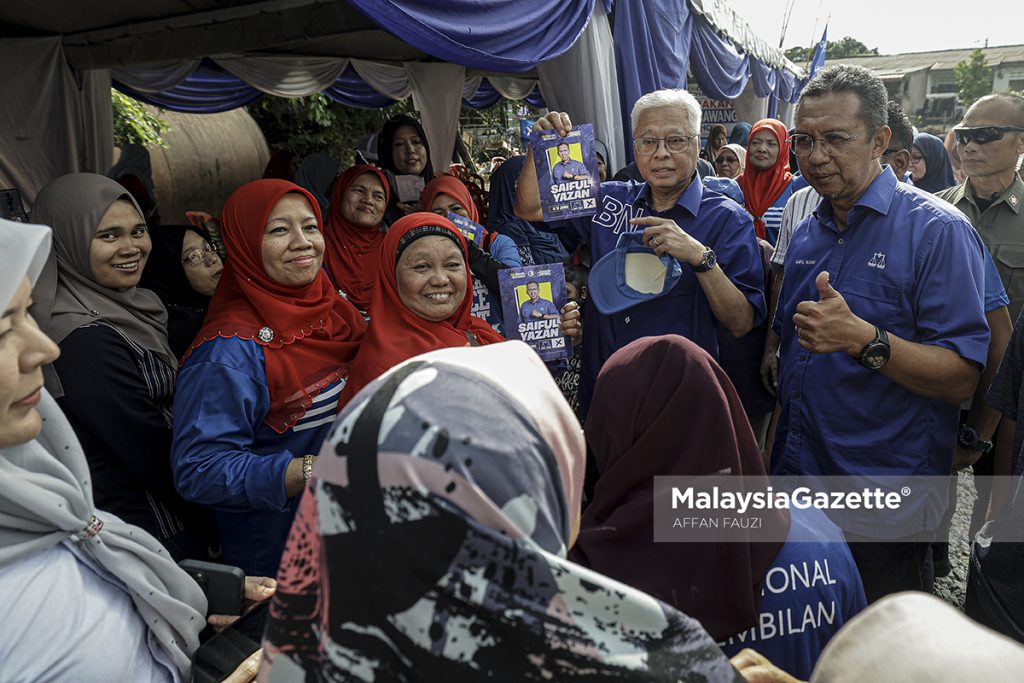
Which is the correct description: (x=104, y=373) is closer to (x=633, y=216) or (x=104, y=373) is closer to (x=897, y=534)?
(x=633, y=216)

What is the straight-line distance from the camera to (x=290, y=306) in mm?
2139

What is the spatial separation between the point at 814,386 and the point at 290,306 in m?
1.79

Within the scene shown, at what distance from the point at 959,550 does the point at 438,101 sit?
30.2 feet

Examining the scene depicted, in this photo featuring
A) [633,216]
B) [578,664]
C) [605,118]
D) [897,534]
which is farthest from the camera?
[605,118]

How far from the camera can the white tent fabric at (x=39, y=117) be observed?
16.3ft

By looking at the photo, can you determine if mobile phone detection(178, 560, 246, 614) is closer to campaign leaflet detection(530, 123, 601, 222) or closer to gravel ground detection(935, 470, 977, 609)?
campaign leaflet detection(530, 123, 601, 222)

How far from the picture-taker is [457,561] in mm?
700

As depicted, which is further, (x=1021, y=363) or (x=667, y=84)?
(x=667, y=84)

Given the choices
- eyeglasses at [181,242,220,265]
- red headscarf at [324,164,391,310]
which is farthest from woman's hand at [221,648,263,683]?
red headscarf at [324,164,391,310]

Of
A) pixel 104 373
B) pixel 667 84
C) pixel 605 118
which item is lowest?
pixel 104 373

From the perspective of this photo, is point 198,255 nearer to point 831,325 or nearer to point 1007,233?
point 831,325

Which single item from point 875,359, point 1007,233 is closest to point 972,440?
point 875,359

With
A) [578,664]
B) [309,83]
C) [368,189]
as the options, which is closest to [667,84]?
[368,189]

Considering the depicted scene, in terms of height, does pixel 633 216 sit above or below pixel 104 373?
above
